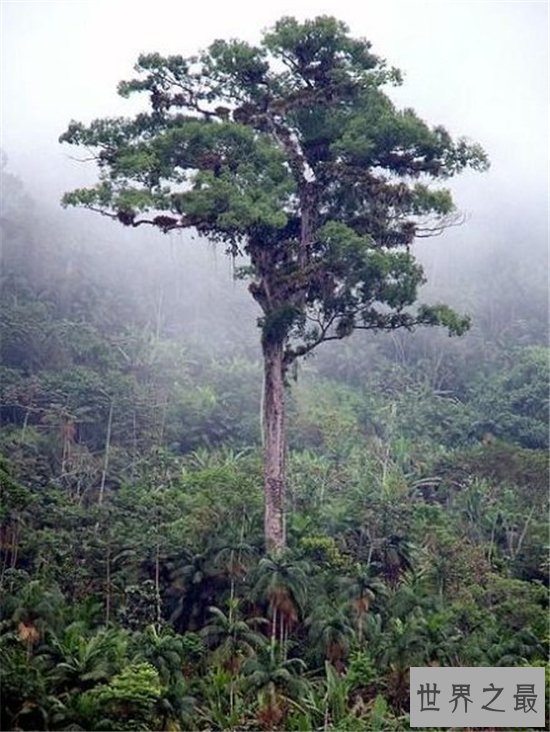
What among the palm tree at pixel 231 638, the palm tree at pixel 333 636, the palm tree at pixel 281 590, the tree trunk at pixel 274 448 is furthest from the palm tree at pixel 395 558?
the palm tree at pixel 231 638

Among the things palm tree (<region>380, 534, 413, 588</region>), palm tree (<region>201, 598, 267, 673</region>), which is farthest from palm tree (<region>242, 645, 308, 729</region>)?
palm tree (<region>380, 534, 413, 588</region>)

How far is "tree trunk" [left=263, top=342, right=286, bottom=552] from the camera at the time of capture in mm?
16938

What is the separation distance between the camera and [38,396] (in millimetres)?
27562

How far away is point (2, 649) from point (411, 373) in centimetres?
2494

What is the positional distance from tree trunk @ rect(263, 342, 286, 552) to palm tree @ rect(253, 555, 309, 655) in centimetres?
73

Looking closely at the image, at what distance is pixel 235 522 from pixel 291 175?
6.04 m

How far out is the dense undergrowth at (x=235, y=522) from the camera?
1380 centimetres

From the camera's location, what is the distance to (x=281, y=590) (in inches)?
619

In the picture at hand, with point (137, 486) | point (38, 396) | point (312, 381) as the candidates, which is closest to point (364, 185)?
point (137, 486)

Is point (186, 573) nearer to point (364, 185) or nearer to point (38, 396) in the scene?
point (364, 185)

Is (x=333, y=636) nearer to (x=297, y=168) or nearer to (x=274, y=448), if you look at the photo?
(x=274, y=448)

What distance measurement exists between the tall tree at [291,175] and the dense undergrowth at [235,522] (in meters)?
1.72

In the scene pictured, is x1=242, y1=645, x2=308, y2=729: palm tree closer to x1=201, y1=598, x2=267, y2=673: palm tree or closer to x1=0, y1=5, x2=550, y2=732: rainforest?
x1=0, y1=5, x2=550, y2=732: rainforest

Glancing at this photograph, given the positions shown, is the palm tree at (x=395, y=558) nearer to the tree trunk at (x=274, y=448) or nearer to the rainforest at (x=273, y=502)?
the rainforest at (x=273, y=502)
